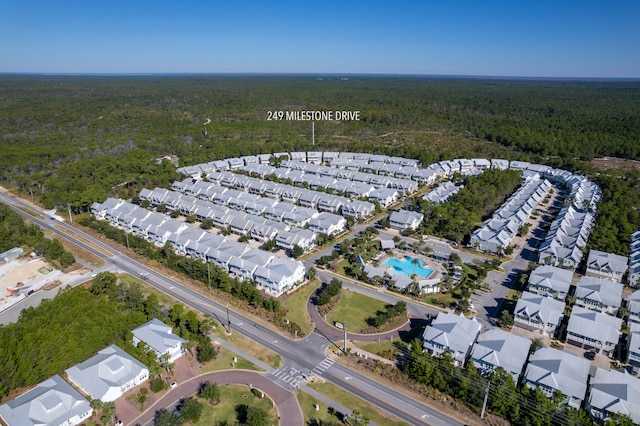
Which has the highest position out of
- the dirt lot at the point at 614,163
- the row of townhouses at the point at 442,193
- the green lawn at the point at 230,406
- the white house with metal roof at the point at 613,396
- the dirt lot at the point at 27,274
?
the dirt lot at the point at 614,163

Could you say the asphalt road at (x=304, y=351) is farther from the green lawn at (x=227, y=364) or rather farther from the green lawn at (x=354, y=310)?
the green lawn at (x=354, y=310)

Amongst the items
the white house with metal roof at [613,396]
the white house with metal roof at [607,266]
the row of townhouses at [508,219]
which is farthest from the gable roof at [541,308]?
the row of townhouses at [508,219]

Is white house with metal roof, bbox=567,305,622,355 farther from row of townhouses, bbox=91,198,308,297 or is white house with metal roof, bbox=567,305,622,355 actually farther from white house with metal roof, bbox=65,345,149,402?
white house with metal roof, bbox=65,345,149,402

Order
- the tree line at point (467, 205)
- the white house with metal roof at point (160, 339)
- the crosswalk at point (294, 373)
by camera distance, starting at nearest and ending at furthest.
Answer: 1. the crosswalk at point (294, 373)
2. the white house with metal roof at point (160, 339)
3. the tree line at point (467, 205)

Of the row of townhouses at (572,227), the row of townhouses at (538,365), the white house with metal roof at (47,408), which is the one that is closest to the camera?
the white house with metal roof at (47,408)

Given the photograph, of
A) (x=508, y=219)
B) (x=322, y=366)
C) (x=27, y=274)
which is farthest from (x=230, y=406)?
(x=508, y=219)

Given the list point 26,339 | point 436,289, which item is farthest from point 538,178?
point 26,339

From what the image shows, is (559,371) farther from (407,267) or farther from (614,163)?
(614,163)
